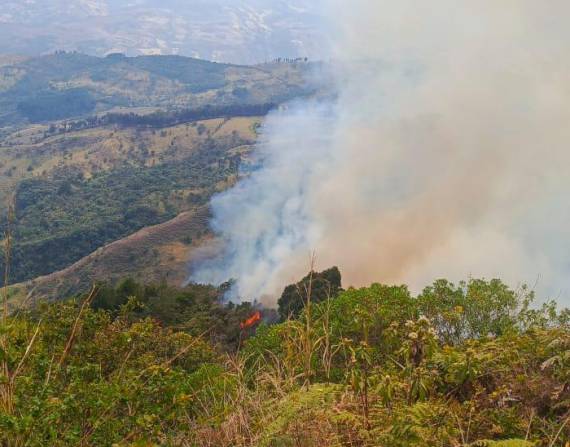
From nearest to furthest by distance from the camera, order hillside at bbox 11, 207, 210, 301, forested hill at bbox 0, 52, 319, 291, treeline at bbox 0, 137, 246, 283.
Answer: hillside at bbox 11, 207, 210, 301, forested hill at bbox 0, 52, 319, 291, treeline at bbox 0, 137, 246, 283

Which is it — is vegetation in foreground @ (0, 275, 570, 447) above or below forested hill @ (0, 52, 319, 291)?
above

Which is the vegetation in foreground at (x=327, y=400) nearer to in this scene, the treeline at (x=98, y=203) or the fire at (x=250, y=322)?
the fire at (x=250, y=322)

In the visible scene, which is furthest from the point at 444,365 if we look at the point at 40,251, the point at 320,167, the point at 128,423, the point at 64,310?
the point at 40,251

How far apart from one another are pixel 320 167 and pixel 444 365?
314 ft

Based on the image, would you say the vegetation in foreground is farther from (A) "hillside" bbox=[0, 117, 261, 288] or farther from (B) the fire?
(A) "hillside" bbox=[0, 117, 261, 288]

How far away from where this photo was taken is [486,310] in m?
20.6

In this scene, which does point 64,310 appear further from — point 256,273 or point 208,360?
point 256,273

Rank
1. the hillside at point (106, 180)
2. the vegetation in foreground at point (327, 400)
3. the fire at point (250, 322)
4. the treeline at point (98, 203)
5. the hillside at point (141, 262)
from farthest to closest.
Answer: the hillside at point (106, 180)
the treeline at point (98, 203)
the hillside at point (141, 262)
the fire at point (250, 322)
the vegetation in foreground at point (327, 400)

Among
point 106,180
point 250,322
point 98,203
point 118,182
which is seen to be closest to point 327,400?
point 250,322

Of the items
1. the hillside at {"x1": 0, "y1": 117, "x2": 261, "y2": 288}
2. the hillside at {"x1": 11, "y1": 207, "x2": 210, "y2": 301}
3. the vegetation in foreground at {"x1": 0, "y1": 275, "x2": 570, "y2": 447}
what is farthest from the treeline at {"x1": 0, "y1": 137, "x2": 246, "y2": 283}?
the vegetation in foreground at {"x1": 0, "y1": 275, "x2": 570, "y2": 447}

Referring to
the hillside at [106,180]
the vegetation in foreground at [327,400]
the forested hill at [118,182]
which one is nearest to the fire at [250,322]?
the vegetation in foreground at [327,400]

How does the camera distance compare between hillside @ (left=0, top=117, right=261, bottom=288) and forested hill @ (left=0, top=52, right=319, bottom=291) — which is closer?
forested hill @ (left=0, top=52, right=319, bottom=291)

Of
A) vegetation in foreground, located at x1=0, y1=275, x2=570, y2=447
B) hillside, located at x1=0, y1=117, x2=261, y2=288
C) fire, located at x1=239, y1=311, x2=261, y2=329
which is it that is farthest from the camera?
hillside, located at x1=0, y1=117, x2=261, y2=288

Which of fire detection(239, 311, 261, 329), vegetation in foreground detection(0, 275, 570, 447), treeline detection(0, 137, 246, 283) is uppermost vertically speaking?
vegetation in foreground detection(0, 275, 570, 447)
